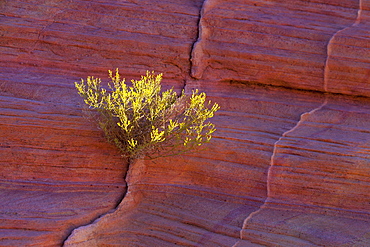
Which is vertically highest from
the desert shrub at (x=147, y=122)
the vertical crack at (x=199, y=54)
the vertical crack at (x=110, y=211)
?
the vertical crack at (x=199, y=54)

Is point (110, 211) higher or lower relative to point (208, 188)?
lower

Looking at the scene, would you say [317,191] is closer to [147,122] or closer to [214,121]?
[214,121]

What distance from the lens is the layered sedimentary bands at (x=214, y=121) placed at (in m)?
4.67

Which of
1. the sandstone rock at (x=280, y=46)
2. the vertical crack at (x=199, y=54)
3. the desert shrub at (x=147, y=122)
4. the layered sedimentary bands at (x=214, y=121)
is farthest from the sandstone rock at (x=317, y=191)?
the vertical crack at (x=199, y=54)

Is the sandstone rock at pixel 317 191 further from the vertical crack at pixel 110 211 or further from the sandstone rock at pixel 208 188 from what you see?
the vertical crack at pixel 110 211

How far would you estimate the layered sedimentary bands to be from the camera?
15.3ft

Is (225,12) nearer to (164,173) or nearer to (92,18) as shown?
(92,18)

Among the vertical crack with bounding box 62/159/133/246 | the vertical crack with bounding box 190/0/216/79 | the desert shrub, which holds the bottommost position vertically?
the vertical crack with bounding box 62/159/133/246

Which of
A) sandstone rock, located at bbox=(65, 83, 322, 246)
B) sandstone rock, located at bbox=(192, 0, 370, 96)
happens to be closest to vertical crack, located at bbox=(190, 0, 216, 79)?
sandstone rock, located at bbox=(192, 0, 370, 96)

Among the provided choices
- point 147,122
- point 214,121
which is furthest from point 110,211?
point 214,121

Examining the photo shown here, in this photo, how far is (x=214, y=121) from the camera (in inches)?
223

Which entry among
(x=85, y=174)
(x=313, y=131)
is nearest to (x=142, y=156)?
(x=85, y=174)

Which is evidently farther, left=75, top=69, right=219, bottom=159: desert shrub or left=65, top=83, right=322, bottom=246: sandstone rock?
left=75, top=69, right=219, bottom=159: desert shrub

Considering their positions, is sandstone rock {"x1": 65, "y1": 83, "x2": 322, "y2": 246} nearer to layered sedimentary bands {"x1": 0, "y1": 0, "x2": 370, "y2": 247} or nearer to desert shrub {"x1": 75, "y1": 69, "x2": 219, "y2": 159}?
layered sedimentary bands {"x1": 0, "y1": 0, "x2": 370, "y2": 247}
